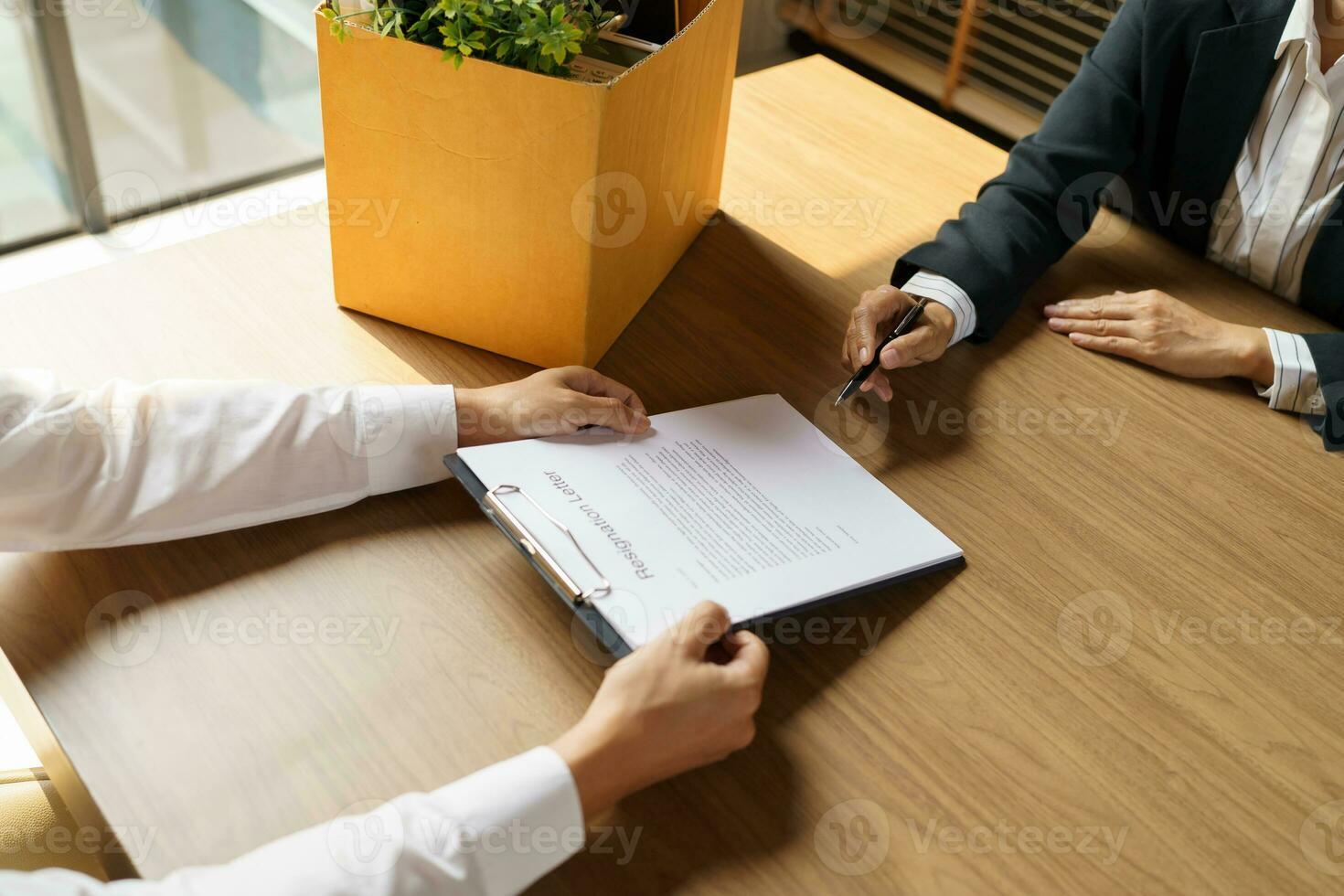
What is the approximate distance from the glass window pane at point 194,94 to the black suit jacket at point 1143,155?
2.10 m

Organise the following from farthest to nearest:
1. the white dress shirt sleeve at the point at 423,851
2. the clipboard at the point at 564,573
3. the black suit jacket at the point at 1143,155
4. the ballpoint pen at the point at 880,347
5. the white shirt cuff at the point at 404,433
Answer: the black suit jacket at the point at 1143,155 < the ballpoint pen at the point at 880,347 < the white shirt cuff at the point at 404,433 < the clipboard at the point at 564,573 < the white dress shirt sleeve at the point at 423,851

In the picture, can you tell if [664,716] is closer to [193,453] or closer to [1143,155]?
[193,453]

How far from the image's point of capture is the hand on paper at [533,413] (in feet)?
2.99

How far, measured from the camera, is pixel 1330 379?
3.59 feet

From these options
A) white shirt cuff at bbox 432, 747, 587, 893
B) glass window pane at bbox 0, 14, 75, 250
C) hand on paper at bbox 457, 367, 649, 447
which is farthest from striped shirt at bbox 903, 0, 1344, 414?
glass window pane at bbox 0, 14, 75, 250

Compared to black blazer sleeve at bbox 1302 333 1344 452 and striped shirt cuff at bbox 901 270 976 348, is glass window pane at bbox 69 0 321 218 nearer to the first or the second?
striped shirt cuff at bbox 901 270 976 348

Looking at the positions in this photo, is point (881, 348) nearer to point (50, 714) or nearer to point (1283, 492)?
point (1283, 492)

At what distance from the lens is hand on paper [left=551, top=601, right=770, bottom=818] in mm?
683

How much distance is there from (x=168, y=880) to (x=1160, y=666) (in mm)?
731

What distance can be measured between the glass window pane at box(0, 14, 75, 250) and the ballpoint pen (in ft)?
7.24

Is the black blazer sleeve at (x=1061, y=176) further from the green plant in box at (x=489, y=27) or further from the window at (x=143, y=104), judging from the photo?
the window at (x=143, y=104)

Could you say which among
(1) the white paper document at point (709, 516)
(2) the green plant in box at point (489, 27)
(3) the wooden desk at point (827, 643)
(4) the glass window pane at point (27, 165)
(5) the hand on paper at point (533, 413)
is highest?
(2) the green plant in box at point (489, 27)

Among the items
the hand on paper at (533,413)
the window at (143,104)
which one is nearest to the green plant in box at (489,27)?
the hand on paper at (533,413)

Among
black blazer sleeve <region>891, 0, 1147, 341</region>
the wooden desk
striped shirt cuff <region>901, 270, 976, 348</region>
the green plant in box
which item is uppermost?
the green plant in box
